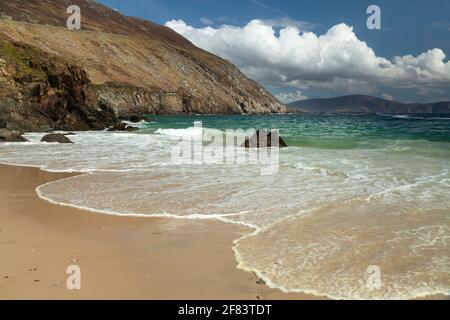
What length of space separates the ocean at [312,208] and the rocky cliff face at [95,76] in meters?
22.3

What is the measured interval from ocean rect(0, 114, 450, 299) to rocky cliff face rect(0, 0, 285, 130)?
22288 mm

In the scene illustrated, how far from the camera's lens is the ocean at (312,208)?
5277 millimetres

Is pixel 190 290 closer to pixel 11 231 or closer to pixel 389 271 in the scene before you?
pixel 389 271

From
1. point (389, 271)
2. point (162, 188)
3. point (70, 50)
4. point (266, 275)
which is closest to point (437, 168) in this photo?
point (162, 188)

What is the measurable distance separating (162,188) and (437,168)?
10.9m

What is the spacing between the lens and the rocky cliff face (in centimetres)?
3775

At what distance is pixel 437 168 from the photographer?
1556cm

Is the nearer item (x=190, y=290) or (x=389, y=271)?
(x=190, y=290)

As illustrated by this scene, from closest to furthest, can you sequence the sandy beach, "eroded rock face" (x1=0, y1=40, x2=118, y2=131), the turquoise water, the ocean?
the sandy beach < the ocean < the turquoise water < "eroded rock face" (x1=0, y1=40, x2=118, y2=131)

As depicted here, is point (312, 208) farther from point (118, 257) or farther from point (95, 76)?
point (95, 76)

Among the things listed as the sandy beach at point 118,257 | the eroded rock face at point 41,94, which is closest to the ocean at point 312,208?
the sandy beach at point 118,257
